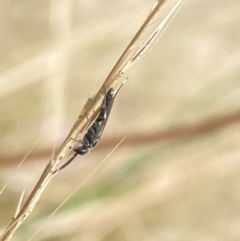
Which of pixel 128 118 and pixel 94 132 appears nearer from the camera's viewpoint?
pixel 94 132

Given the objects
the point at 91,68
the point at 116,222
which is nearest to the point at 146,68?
the point at 91,68

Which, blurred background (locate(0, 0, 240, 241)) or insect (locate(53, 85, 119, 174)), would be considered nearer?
insect (locate(53, 85, 119, 174))

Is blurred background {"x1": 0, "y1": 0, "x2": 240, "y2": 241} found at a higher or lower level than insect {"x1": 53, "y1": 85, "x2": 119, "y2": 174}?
higher

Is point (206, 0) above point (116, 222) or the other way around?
above

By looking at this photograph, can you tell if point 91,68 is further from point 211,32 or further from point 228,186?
point 228,186

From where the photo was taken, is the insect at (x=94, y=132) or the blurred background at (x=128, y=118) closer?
the insect at (x=94, y=132)

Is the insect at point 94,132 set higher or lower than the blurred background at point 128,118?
lower

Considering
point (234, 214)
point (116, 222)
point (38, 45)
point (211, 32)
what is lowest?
point (234, 214)

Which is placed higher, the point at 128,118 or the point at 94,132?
the point at 128,118
